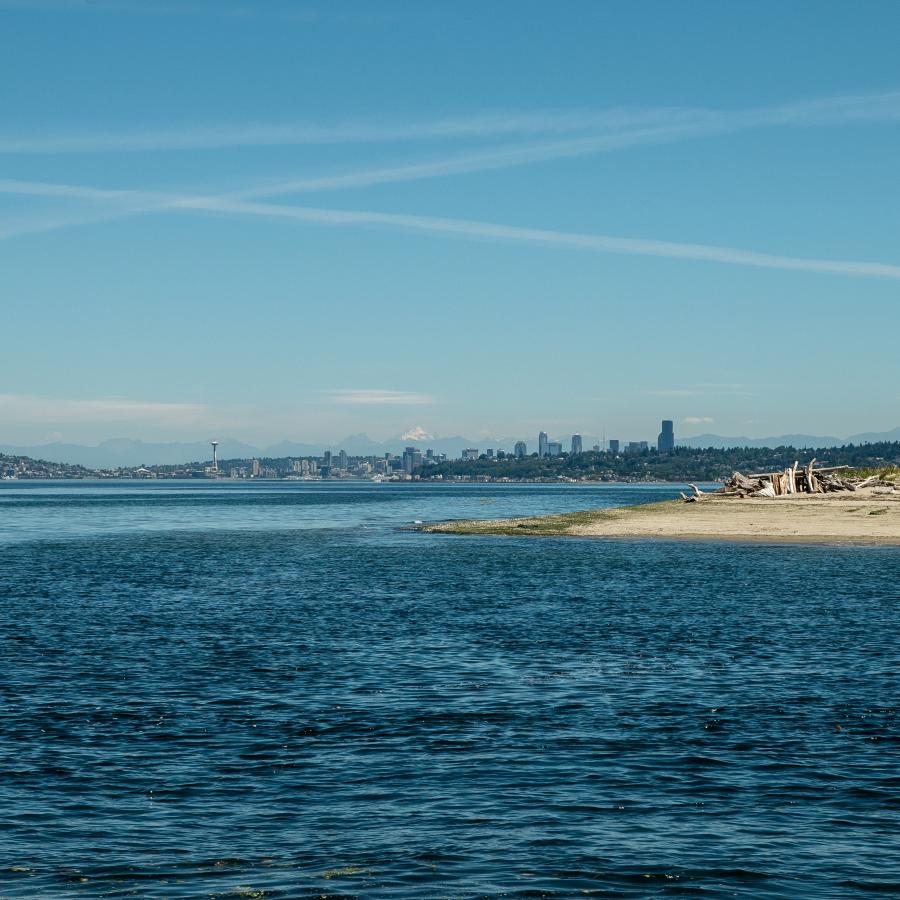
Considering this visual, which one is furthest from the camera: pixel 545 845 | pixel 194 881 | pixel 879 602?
pixel 879 602

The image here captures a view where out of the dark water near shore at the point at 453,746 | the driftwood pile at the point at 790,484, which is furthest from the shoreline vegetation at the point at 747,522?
the dark water near shore at the point at 453,746

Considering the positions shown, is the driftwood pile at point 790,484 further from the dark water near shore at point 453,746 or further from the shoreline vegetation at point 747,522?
the dark water near shore at point 453,746

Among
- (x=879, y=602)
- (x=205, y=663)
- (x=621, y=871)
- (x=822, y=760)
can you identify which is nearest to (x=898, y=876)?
(x=621, y=871)

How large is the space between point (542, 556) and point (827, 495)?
181 feet

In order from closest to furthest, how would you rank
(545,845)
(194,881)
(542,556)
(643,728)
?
(194,881) < (545,845) < (643,728) < (542,556)

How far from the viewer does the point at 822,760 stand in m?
23.8

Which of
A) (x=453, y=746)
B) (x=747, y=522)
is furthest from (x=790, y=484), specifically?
(x=453, y=746)

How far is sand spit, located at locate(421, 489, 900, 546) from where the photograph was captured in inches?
3622

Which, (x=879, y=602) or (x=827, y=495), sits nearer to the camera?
(x=879, y=602)

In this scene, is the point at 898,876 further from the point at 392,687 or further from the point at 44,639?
the point at 44,639

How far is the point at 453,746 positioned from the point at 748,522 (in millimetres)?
80818

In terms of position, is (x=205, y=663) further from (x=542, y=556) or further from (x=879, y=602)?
(x=542, y=556)

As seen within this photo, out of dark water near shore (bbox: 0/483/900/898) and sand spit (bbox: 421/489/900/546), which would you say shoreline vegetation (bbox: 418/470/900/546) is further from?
dark water near shore (bbox: 0/483/900/898)

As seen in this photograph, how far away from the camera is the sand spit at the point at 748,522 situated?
92000 millimetres
